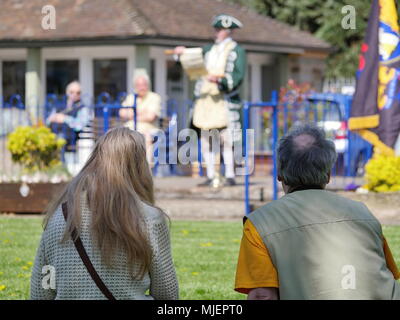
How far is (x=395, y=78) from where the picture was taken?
12336mm

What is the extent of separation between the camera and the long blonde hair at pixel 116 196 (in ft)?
14.3

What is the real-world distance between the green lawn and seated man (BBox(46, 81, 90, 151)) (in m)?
2.36

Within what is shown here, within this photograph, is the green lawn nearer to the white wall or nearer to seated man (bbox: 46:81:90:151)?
seated man (bbox: 46:81:90:151)

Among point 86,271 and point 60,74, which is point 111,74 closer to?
point 60,74

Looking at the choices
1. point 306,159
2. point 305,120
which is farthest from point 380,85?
point 306,159

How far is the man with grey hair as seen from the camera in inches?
158

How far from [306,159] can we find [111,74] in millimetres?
16863

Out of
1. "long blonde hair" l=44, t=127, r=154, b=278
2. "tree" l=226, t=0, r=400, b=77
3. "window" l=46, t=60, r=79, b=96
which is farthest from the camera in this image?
"tree" l=226, t=0, r=400, b=77

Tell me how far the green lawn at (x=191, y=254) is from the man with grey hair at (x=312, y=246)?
3.47 m

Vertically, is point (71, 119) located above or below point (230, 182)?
above

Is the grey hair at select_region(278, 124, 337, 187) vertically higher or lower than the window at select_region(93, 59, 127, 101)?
lower

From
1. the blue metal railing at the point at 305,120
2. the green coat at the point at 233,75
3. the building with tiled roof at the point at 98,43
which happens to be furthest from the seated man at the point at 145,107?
the building with tiled roof at the point at 98,43

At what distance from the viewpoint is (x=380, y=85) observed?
488 inches

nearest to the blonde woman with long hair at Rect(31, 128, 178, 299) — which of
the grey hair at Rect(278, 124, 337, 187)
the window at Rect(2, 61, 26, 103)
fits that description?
the grey hair at Rect(278, 124, 337, 187)
